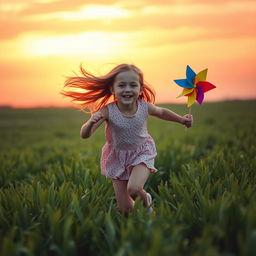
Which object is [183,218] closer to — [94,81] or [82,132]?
[82,132]

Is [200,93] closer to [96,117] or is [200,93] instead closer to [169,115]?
[169,115]

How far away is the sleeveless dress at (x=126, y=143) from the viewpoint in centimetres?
391

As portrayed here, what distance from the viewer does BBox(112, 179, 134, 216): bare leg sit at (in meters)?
4.05

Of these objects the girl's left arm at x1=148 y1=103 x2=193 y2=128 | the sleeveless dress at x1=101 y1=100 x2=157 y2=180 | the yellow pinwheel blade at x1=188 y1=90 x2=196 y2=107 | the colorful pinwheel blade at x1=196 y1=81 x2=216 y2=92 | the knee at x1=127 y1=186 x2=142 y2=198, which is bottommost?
the knee at x1=127 y1=186 x2=142 y2=198

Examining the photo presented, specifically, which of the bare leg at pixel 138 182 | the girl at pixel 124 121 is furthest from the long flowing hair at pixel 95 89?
the bare leg at pixel 138 182

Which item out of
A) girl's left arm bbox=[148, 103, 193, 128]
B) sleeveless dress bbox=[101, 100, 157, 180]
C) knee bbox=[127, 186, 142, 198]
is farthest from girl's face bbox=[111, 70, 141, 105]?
knee bbox=[127, 186, 142, 198]

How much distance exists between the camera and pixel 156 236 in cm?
236

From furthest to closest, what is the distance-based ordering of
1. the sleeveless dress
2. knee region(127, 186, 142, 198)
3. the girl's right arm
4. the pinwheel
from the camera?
the pinwheel
the sleeveless dress
knee region(127, 186, 142, 198)
the girl's right arm

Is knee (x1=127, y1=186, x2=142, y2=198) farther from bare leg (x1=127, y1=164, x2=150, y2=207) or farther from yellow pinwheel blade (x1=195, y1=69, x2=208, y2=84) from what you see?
yellow pinwheel blade (x1=195, y1=69, x2=208, y2=84)

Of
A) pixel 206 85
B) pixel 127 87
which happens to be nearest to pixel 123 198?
pixel 127 87

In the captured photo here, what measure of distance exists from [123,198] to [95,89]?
3.57 feet

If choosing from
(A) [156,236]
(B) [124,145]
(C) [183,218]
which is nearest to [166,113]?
(B) [124,145]

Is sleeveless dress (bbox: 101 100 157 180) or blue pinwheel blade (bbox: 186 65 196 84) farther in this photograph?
blue pinwheel blade (bbox: 186 65 196 84)

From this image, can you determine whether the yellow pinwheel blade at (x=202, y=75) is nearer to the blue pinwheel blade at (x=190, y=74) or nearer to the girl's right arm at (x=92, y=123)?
the blue pinwheel blade at (x=190, y=74)
